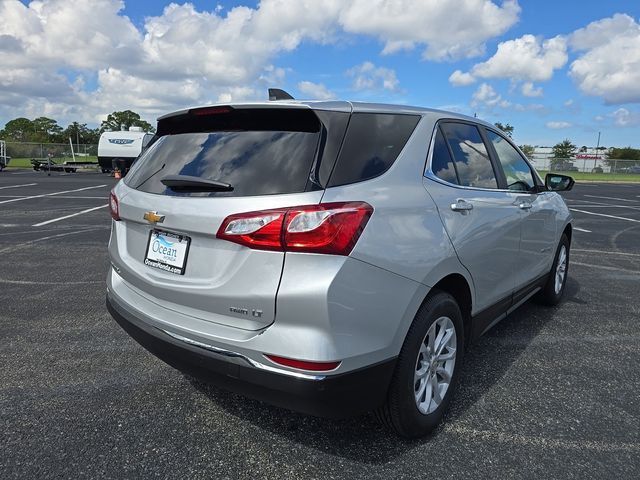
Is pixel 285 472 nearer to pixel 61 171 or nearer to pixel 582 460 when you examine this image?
pixel 582 460

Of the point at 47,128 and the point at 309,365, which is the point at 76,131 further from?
the point at 309,365

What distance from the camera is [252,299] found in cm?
209

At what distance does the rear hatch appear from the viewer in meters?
2.10

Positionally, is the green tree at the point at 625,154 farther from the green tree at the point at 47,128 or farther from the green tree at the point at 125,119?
the green tree at the point at 47,128

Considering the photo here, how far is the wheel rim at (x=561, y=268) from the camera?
16.2 feet

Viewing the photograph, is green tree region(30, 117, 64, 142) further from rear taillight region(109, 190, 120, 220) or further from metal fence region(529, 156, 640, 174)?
rear taillight region(109, 190, 120, 220)

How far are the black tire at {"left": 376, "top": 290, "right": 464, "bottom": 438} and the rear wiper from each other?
3.75 feet

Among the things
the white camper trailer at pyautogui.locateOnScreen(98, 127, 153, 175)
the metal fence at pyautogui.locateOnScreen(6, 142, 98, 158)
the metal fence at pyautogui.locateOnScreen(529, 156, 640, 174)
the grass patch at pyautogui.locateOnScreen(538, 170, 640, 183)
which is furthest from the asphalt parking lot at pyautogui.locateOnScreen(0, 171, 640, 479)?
the metal fence at pyautogui.locateOnScreen(529, 156, 640, 174)

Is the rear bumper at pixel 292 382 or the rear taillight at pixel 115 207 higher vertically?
the rear taillight at pixel 115 207

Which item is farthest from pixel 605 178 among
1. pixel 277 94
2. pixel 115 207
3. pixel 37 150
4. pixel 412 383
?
pixel 37 150

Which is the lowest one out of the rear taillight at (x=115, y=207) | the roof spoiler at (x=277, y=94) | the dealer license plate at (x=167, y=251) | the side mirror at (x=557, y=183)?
the dealer license plate at (x=167, y=251)

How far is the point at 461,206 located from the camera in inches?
110

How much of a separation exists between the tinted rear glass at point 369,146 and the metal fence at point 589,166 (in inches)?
2114

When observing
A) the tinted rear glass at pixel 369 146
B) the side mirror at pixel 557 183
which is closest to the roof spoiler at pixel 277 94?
the tinted rear glass at pixel 369 146
